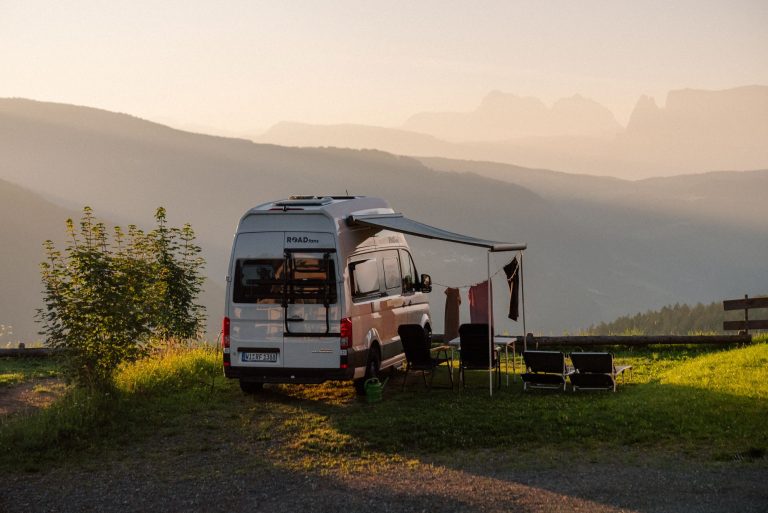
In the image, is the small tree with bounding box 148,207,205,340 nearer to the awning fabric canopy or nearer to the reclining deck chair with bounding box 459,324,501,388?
the awning fabric canopy

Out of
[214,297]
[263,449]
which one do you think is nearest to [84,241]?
[263,449]

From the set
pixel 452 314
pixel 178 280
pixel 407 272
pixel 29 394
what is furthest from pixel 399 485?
pixel 178 280

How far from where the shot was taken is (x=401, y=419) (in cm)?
1072

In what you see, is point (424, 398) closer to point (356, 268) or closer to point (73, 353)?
point (356, 268)

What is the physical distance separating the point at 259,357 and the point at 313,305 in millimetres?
1091

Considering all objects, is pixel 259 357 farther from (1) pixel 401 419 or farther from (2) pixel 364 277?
(1) pixel 401 419

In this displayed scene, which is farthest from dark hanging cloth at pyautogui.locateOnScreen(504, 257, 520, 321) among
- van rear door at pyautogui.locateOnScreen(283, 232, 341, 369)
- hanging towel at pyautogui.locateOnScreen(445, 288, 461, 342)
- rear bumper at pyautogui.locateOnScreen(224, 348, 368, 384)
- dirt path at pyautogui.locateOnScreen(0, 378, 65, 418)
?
dirt path at pyautogui.locateOnScreen(0, 378, 65, 418)

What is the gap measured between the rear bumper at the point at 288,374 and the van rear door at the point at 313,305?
0.28ft

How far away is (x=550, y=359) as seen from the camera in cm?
1290

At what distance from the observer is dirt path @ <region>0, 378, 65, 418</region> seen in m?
13.0

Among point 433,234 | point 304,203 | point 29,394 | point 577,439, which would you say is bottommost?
point 577,439

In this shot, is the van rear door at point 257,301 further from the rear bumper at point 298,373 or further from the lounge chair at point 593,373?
the lounge chair at point 593,373

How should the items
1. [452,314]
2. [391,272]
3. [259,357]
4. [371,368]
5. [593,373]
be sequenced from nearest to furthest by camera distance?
[259,357], [371,368], [593,373], [391,272], [452,314]

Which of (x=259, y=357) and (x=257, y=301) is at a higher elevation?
(x=257, y=301)
